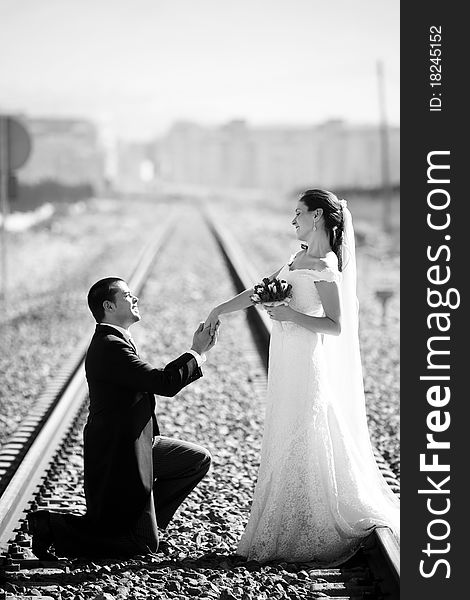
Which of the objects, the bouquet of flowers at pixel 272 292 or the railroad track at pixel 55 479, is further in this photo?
the bouquet of flowers at pixel 272 292

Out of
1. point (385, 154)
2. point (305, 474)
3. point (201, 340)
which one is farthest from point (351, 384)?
point (385, 154)

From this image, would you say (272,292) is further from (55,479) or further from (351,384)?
(55,479)

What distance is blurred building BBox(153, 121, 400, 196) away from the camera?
118 metres

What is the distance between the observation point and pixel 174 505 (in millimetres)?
4973

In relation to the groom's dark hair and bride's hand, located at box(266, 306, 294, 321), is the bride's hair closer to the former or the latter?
bride's hand, located at box(266, 306, 294, 321)

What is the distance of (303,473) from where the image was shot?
461 cm

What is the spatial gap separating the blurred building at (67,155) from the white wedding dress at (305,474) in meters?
70.8

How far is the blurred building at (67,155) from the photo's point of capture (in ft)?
252

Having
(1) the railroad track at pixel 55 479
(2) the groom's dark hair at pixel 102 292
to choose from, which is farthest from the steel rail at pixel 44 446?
(2) the groom's dark hair at pixel 102 292

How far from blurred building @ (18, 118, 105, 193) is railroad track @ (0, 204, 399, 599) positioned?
67833 millimetres

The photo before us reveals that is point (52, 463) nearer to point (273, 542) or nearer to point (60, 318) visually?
point (273, 542)

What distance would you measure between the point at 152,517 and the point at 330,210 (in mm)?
1664

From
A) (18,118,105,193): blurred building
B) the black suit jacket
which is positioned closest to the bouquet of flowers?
the black suit jacket

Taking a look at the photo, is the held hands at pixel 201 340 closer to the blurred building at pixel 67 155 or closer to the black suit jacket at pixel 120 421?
the black suit jacket at pixel 120 421
